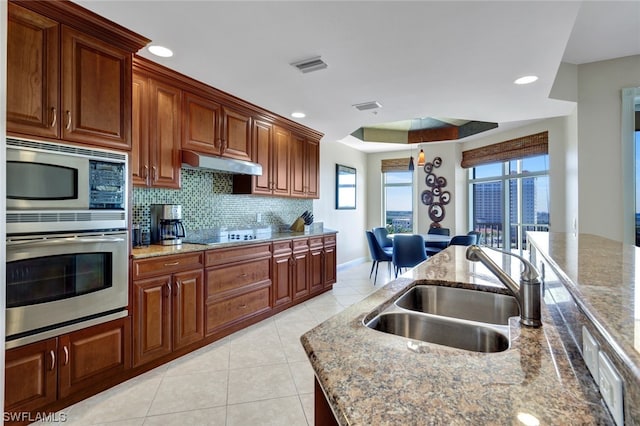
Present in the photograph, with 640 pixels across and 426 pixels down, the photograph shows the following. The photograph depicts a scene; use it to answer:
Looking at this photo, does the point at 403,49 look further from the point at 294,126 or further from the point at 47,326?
Result: the point at 47,326

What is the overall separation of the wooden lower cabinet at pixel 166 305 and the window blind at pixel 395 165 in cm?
520

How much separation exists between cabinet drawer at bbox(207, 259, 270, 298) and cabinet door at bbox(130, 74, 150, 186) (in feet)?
3.25

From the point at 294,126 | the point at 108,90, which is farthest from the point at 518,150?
the point at 108,90

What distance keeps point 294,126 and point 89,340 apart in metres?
3.29

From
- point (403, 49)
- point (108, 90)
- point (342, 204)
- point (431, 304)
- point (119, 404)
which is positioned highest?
point (403, 49)

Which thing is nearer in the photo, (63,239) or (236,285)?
(63,239)

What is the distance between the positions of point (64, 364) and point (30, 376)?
157mm

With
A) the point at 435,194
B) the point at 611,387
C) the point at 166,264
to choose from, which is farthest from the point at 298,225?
the point at 611,387

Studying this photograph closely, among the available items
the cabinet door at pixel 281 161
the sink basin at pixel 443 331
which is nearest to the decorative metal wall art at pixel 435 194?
the cabinet door at pixel 281 161

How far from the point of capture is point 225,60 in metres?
2.48

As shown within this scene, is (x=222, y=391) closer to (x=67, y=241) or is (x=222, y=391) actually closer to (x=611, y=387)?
(x=67, y=241)

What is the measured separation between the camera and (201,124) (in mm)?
3053

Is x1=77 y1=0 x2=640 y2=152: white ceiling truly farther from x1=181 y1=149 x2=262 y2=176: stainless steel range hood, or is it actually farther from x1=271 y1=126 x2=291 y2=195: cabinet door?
x1=181 y1=149 x2=262 y2=176: stainless steel range hood

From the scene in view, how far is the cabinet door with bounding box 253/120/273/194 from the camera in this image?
374 centimetres
